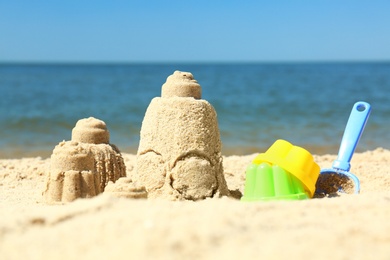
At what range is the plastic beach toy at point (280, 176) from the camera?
12.9 feet

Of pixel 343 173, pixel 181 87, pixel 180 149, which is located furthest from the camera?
pixel 343 173

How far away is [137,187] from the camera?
149 inches

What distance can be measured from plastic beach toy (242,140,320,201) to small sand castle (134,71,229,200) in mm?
404

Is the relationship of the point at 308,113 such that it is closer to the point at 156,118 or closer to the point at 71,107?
the point at 71,107

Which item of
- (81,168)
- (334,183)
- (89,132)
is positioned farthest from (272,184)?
(89,132)

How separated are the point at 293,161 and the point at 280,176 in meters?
0.15

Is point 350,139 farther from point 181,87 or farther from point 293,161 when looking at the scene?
point 181,87

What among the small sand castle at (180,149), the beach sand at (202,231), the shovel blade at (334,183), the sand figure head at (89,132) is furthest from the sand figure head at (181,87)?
the beach sand at (202,231)

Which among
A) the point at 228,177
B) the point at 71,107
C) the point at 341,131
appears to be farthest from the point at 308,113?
the point at 228,177

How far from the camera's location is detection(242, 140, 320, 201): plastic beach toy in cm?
392

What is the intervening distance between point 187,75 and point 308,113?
36.2ft

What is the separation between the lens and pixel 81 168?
14.4 ft

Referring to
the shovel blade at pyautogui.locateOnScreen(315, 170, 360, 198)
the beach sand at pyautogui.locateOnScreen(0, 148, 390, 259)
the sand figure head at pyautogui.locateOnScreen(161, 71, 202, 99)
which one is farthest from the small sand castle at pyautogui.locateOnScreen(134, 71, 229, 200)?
the beach sand at pyautogui.locateOnScreen(0, 148, 390, 259)

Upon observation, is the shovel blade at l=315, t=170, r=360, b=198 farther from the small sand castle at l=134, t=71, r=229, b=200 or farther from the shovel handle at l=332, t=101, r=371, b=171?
the small sand castle at l=134, t=71, r=229, b=200
